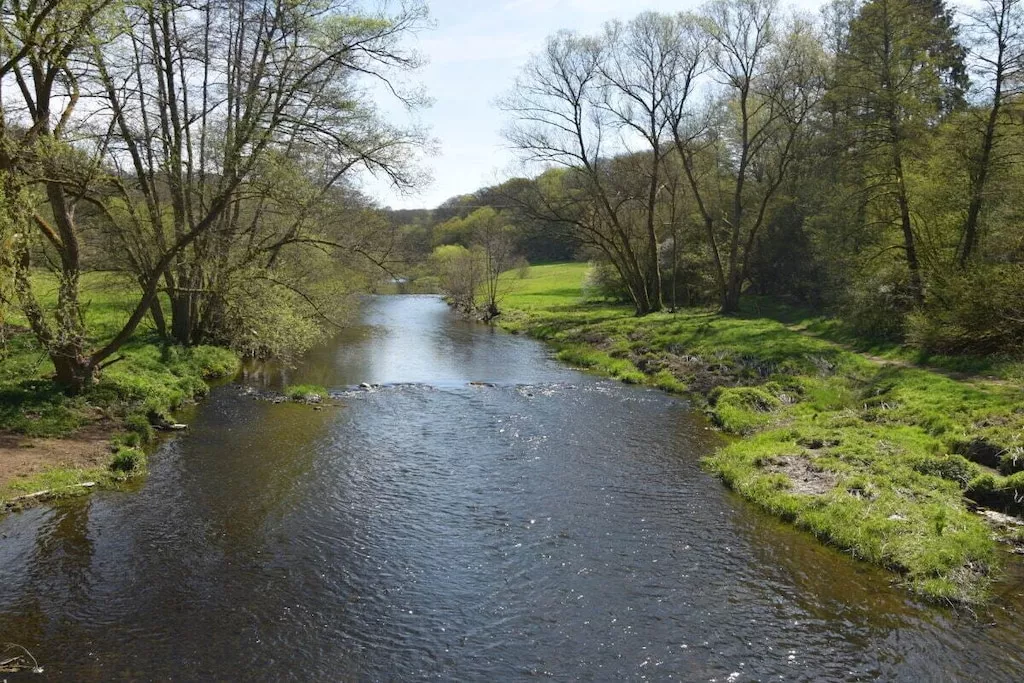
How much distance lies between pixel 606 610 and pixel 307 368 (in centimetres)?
1972

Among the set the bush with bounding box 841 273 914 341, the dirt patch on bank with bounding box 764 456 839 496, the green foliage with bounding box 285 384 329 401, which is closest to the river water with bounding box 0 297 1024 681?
the dirt patch on bank with bounding box 764 456 839 496

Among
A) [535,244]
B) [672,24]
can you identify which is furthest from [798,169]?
[535,244]

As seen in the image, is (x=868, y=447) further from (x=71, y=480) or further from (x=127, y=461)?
(x=71, y=480)

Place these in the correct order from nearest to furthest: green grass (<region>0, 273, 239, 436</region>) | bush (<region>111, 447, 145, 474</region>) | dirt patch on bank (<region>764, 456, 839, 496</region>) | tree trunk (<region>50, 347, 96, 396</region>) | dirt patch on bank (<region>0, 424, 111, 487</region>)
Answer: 1. dirt patch on bank (<region>0, 424, 111, 487</region>)
2. dirt patch on bank (<region>764, 456, 839, 496</region>)
3. bush (<region>111, 447, 145, 474</region>)
4. green grass (<region>0, 273, 239, 436</region>)
5. tree trunk (<region>50, 347, 96, 396</region>)

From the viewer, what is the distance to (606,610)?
8297 mm

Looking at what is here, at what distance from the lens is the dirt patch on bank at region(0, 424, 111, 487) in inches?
451

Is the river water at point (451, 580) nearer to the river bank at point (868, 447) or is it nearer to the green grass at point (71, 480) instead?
the green grass at point (71, 480)

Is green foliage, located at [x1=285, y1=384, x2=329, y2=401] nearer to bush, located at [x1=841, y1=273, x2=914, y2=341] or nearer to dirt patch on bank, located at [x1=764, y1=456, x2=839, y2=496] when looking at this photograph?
dirt patch on bank, located at [x1=764, y1=456, x2=839, y2=496]

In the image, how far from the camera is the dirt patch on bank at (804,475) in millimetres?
11953

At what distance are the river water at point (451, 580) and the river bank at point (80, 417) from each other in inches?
23.8

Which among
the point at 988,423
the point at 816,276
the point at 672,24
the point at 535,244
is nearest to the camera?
the point at 988,423

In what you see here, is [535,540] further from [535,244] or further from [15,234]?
[535,244]

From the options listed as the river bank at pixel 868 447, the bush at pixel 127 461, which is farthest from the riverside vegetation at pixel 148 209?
the river bank at pixel 868 447

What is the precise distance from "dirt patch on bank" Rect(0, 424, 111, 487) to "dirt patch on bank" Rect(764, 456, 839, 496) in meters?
12.7
